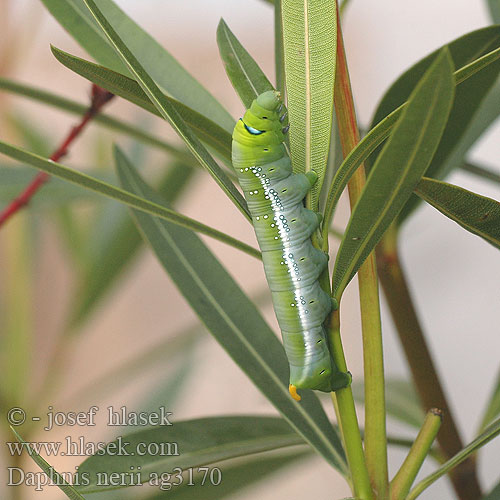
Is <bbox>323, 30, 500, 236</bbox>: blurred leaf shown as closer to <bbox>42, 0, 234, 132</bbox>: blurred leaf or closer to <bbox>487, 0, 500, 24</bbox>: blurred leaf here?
<bbox>42, 0, 234, 132</bbox>: blurred leaf

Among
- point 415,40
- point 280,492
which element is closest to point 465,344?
point 280,492

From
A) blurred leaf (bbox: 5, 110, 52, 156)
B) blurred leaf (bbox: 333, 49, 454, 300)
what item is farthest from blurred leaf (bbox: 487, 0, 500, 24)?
blurred leaf (bbox: 5, 110, 52, 156)

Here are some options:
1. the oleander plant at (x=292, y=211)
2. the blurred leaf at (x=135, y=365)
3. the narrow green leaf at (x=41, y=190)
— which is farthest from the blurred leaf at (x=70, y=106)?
the blurred leaf at (x=135, y=365)

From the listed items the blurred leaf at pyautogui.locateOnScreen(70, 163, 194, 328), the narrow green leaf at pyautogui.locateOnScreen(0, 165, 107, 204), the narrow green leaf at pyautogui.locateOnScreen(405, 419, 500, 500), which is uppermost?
the blurred leaf at pyautogui.locateOnScreen(70, 163, 194, 328)

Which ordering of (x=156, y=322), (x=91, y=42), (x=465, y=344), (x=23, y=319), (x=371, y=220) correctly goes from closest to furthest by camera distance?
1. (x=371, y=220)
2. (x=91, y=42)
3. (x=23, y=319)
4. (x=465, y=344)
5. (x=156, y=322)

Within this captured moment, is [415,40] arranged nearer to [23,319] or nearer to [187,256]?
[23,319]

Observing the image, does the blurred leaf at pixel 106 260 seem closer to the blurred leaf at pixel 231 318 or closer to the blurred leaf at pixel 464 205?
the blurred leaf at pixel 231 318
